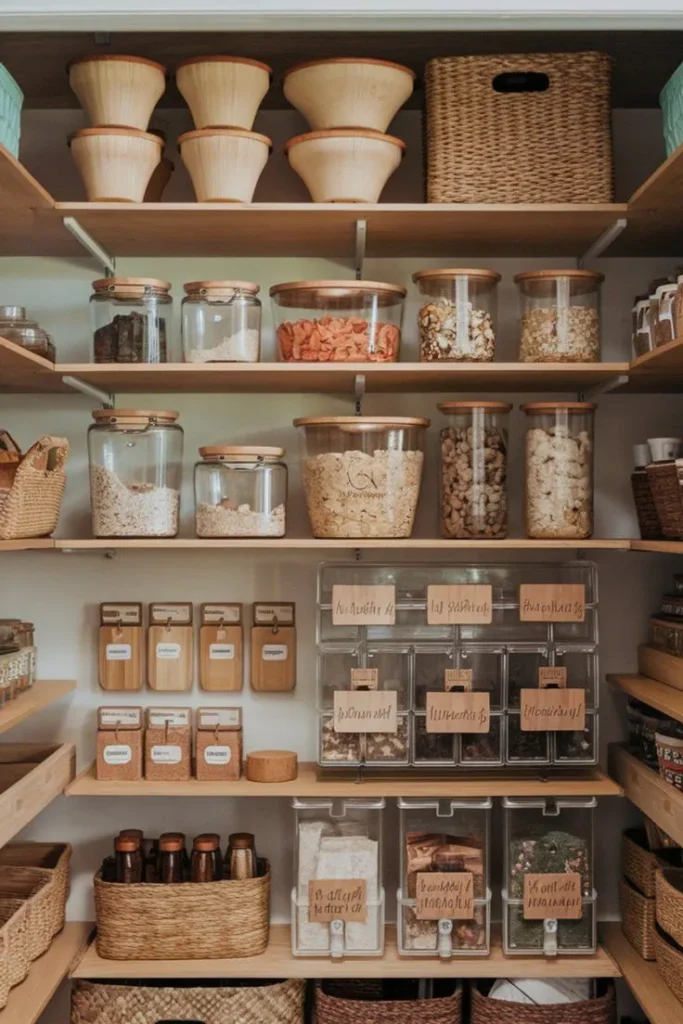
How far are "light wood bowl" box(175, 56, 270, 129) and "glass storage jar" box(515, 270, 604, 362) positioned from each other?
0.74m

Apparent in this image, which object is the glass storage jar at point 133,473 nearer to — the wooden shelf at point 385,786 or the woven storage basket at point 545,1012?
the wooden shelf at point 385,786

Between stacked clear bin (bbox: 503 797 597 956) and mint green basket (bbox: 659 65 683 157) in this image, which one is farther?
stacked clear bin (bbox: 503 797 597 956)

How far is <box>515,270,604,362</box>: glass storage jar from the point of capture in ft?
8.53

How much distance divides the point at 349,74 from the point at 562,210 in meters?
0.56

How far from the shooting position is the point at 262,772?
2715 mm

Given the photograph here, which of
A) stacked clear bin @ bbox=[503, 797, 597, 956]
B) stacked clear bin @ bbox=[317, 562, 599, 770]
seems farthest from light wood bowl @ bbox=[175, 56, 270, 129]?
stacked clear bin @ bbox=[503, 797, 597, 956]

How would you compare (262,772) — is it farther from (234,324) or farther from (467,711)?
(234,324)

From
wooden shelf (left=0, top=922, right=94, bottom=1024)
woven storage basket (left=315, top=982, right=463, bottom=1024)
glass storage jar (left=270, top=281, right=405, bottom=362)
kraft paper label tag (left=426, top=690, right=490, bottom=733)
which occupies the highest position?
glass storage jar (left=270, top=281, right=405, bottom=362)

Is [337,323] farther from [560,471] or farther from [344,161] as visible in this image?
[560,471]

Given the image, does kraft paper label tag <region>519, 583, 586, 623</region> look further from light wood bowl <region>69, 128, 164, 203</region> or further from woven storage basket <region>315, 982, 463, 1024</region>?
light wood bowl <region>69, 128, 164, 203</region>

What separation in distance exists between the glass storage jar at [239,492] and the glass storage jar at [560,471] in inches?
A: 23.4

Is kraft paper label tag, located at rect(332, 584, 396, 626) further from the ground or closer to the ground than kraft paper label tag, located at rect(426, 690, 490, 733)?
further from the ground

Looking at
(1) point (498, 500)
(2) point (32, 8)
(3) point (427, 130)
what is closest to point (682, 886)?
(1) point (498, 500)

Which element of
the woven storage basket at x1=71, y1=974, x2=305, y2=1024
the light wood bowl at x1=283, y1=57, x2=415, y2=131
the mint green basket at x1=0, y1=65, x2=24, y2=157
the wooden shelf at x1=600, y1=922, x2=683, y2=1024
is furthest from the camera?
the woven storage basket at x1=71, y1=974, x2=305, y2=1024
